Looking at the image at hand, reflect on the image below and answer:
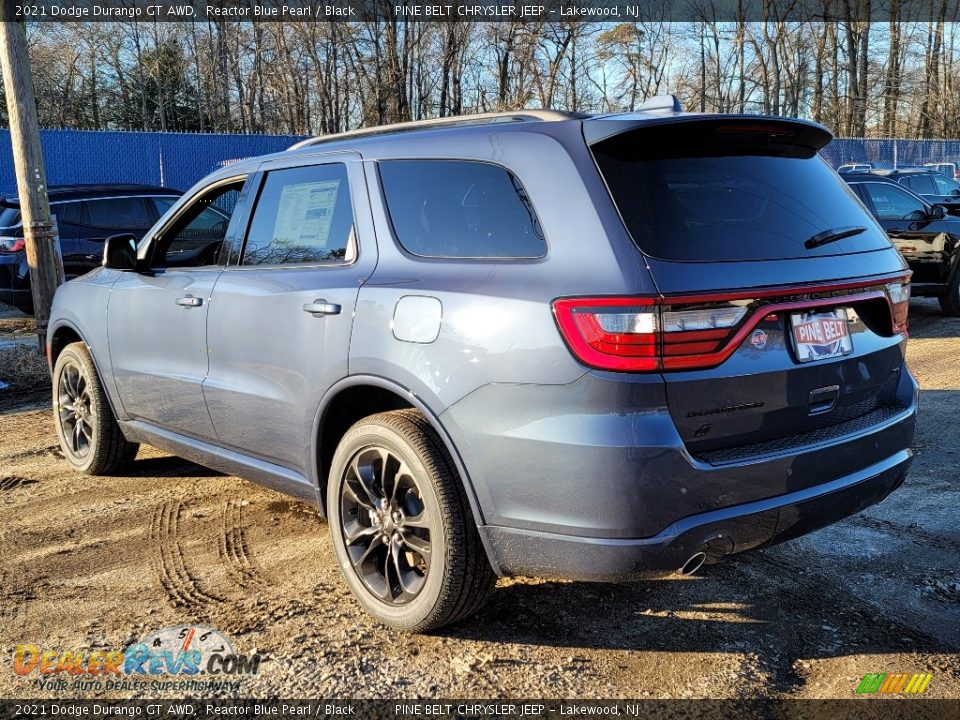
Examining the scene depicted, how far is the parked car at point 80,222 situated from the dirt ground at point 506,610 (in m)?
7.00

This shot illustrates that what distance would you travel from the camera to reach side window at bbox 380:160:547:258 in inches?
116

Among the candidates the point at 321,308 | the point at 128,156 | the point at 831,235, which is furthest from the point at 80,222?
the point at 831,235

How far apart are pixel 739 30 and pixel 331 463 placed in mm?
47344

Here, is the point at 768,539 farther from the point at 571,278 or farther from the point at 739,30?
the point at 739,30

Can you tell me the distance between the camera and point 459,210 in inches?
126

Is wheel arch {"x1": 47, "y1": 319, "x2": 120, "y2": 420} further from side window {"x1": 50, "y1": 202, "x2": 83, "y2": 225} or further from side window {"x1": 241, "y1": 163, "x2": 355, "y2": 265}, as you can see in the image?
side window {"x1": 50, "y1": 202, "x2": 83, "y2": 225}

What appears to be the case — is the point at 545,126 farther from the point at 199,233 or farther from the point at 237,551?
the point at 199,233

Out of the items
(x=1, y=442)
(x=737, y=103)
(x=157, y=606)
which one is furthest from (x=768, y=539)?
(x=737, y=103)

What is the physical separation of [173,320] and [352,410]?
1.35 m

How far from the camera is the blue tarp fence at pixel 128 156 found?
20078 millimetres

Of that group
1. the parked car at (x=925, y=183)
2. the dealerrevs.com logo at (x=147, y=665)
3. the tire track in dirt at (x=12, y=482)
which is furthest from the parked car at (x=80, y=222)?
the parked car at (x=925, y=183)

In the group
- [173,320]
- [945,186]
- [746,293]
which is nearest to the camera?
Answer: [746,293]

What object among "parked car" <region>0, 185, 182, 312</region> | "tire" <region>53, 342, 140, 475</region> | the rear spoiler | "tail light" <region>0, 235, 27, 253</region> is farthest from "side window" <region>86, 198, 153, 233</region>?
the rear spoiler

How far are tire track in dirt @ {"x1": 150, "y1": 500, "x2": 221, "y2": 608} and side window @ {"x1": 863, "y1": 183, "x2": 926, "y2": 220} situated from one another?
30.4 feet
